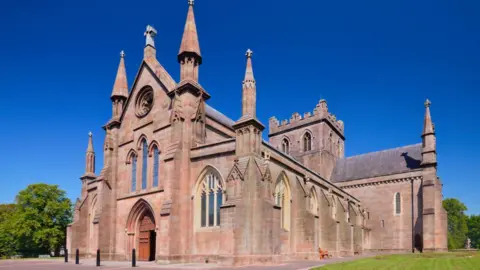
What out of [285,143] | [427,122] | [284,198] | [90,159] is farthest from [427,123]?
[90,159]

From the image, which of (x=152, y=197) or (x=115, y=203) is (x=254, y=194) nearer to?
(x=152, y=197)

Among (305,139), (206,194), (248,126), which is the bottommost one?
(206,194)

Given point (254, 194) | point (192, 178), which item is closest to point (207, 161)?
point (192, 178)

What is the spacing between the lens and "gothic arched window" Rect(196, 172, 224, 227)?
79.0ft

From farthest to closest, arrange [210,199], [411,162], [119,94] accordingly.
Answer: [411,162], [119,94], [210,199]

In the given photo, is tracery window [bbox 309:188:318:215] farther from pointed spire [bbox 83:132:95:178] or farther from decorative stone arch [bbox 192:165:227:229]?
pointed spire [bbox 83:132:95:178]

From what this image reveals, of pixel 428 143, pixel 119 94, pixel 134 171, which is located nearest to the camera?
pixel 134 171

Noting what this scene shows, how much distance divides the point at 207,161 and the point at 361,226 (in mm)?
28556

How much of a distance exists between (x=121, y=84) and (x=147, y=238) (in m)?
14.5

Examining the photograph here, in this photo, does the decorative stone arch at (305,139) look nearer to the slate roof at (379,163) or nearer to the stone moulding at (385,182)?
the slate roof at (379,163)

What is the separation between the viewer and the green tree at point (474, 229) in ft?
337

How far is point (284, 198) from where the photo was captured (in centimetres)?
2869

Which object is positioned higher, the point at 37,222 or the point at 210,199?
the point at 210,199

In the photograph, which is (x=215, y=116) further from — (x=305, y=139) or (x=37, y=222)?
(x=37, y=222)
